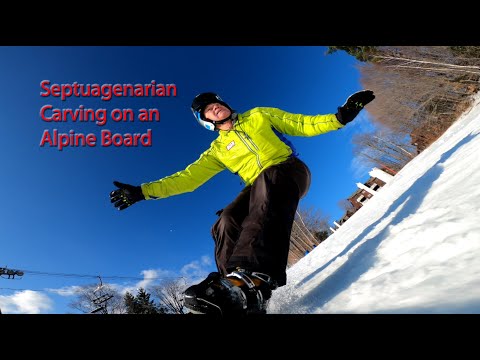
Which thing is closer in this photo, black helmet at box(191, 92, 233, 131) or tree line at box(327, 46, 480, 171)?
black helmet at box(191, 92, 233, 131)

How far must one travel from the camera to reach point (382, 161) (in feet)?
Answer: 77.8

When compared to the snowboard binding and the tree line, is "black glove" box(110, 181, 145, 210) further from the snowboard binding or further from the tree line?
the tree line

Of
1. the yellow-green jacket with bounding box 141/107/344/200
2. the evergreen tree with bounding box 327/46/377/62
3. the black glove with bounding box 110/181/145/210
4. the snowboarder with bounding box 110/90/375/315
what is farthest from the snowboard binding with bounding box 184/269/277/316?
the evergreen tree with bounding box 327/46/377/62

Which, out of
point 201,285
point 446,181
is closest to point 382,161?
point 446,181

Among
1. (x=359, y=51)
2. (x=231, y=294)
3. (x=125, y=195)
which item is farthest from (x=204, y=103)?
(x=359, y=51)

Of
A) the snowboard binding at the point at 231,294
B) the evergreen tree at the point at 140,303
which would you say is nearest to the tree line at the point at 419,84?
the snowboard binding at the point at 231,294

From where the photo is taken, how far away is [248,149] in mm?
2426

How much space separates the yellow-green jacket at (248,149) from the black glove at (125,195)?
0.20 ft

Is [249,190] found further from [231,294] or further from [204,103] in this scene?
[231,294]

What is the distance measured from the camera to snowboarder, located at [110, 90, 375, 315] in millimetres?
1472

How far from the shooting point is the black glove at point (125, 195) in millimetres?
2562

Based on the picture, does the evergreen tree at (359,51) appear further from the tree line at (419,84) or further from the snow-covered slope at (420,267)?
the snow-covered slope at (420,267)
